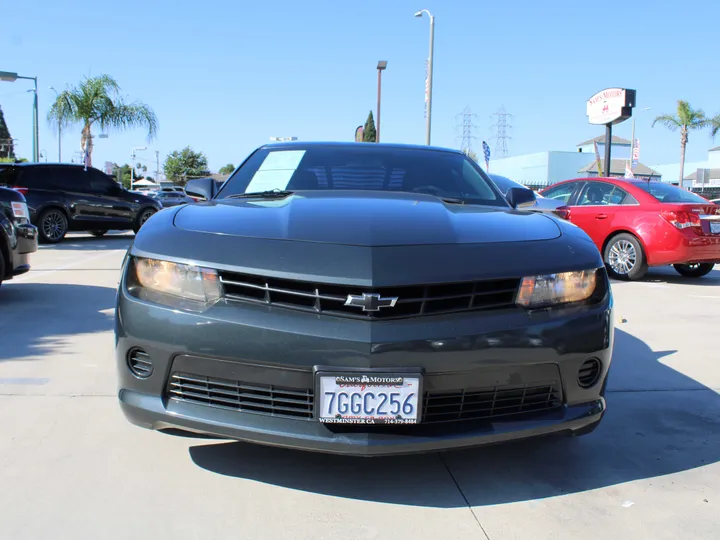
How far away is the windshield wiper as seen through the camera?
3104 mm

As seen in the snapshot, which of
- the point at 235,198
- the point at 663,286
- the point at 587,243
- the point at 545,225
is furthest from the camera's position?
the point at 663,286

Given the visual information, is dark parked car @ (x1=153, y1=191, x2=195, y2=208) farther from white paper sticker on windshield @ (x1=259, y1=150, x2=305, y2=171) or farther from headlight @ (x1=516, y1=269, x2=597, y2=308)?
headlight @ (x1=516, y1=269, x2=597, y2=308)

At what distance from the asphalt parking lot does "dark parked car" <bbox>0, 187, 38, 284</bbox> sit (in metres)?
2.50

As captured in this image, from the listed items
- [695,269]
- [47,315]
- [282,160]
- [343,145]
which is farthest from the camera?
[695,269]

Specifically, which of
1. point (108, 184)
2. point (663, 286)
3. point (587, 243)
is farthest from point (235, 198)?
point (108, 184)

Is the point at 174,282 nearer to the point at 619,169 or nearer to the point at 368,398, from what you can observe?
the point at 368,398

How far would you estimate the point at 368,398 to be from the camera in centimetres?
202

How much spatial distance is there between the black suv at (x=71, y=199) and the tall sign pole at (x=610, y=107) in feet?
41.8

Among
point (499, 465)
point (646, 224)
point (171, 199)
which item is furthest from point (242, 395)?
point (171, 199)

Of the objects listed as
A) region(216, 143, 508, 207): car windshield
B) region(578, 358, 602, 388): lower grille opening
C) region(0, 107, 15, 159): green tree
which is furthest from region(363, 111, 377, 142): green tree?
region(578, 358, 602, 388): lower grille opening

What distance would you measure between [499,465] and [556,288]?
0.82 meters

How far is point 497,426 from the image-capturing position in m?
2.15

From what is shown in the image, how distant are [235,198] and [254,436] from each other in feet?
4.81

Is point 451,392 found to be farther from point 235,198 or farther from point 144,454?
point 235,198
